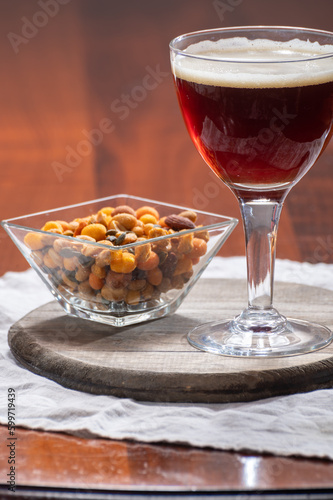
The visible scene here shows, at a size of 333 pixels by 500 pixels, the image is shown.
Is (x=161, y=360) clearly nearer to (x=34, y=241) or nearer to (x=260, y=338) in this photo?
(x=260, y=338)

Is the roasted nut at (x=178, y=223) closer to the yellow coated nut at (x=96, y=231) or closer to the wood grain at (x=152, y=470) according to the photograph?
the yellow coated nut at (x=96, y=231)

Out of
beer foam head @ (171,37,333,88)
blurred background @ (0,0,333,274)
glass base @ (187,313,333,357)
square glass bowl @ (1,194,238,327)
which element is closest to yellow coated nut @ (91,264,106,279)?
square glass bowl @ (1,194,238,327)

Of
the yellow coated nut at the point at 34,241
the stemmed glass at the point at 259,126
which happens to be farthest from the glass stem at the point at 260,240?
the yellow coated nut at the point at 34,241

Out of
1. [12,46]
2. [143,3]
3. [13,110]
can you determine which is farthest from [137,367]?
[143,3]

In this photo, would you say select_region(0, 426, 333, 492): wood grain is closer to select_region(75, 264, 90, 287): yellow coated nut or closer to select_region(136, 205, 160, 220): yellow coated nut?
select_region(75, 264, 90, 287): yellow coated nut

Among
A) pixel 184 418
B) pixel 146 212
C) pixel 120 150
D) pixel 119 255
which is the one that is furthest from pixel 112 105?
pixel 184 418

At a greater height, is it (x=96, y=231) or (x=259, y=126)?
(x=259, y=126)
